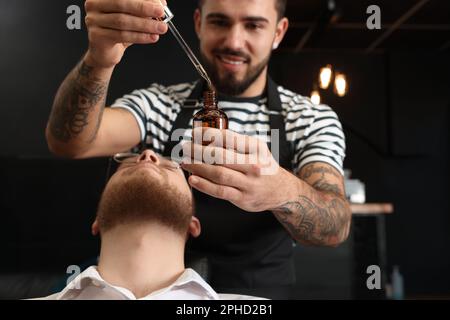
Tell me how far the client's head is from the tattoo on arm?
0.23m

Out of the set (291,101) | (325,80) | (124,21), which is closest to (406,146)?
(325,80)

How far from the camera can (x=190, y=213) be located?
118cm

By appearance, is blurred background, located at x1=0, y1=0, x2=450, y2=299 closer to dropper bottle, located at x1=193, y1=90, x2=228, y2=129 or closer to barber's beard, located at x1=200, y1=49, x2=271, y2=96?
barber's beard, located at x1=200, y1=49, x2=271, y2=96

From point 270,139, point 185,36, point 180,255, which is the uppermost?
point 185,36

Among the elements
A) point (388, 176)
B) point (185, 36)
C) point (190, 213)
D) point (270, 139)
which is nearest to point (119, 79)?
point (185, 36)

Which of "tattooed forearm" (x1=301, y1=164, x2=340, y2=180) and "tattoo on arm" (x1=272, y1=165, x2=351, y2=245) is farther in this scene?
"tattooed forearm" (x1=301, y1=164, x2=340, y2=180)

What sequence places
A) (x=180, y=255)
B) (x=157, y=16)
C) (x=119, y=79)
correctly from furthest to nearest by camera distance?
(x=119, y=79)
(x=180, y=255)
(x=157, y=16)

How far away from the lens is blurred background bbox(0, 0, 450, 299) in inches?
73.7

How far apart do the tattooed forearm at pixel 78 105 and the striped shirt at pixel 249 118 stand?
0.24 m

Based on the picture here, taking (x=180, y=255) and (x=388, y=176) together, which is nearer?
(x=180, y=255)

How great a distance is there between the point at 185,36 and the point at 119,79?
1.03 ft

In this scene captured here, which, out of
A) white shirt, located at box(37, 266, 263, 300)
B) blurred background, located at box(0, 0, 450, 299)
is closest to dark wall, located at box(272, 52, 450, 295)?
blurred background, located at box(0, 0, 450, 299)

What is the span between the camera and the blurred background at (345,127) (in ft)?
6.14

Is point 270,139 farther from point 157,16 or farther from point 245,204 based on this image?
point 157,16
